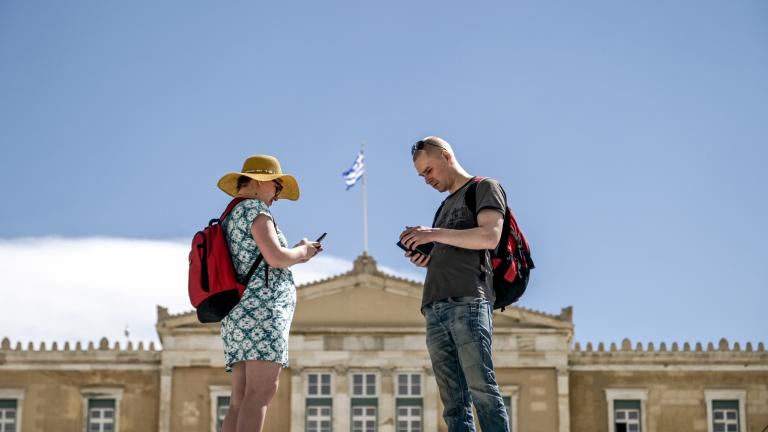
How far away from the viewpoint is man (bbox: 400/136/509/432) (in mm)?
6818

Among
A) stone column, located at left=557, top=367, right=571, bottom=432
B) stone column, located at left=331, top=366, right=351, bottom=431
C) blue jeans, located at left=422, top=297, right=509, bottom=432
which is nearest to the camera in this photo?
blue jeans, located at left=422, top=297, right=509, bottom=432

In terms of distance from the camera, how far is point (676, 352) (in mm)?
35625

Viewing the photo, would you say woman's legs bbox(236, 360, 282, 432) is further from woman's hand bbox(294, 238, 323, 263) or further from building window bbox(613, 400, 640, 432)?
building window bbox(613, 400, 640, 432)

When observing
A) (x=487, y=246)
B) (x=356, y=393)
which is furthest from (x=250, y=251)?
(x=356, y=393)

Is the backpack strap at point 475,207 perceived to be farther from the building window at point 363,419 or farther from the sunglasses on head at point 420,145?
the building window at point 363,419

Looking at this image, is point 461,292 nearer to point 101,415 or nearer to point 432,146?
point 432,146

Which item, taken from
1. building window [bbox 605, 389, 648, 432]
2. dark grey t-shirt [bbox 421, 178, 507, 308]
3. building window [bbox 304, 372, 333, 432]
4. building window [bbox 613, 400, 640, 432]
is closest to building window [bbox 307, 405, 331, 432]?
building window [bbox 304, 372, 333, 432]

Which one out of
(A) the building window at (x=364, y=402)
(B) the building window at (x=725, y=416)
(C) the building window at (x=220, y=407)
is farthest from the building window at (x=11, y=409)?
(B) the building window at (x=725, y=416)

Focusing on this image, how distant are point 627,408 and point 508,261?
96.0 ft

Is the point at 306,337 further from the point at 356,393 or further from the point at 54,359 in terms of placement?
the point at 54,359

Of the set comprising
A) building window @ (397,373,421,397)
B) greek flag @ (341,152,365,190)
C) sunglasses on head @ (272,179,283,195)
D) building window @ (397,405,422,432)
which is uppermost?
greek flag @ (341,152,365,190)

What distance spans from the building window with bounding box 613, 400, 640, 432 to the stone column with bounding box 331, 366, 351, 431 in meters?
7.17

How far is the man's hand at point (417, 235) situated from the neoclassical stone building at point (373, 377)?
27.9 metres

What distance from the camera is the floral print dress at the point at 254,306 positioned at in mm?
7172
